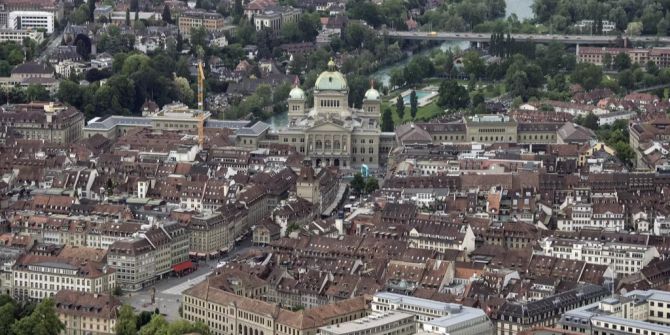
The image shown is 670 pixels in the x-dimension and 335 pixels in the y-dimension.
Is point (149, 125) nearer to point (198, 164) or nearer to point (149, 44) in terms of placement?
point (198, 164)

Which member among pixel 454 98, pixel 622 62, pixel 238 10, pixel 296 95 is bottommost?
pixel 454 98

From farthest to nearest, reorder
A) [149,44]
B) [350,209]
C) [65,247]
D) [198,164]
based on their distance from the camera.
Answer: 1. [149,44]
2. [198,164]
3. [350,209]
4. [65,247]

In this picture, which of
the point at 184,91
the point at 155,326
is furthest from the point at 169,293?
the point at 184,91

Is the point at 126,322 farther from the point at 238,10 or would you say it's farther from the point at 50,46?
the point at 238,10

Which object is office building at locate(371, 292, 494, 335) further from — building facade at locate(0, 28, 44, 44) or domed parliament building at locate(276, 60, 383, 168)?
building facade at locate(0, 28, 44, 44)

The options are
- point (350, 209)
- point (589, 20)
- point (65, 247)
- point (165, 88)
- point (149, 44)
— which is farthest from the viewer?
point (589, 20)

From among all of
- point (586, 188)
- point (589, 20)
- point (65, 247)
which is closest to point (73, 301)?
point (65, 247)

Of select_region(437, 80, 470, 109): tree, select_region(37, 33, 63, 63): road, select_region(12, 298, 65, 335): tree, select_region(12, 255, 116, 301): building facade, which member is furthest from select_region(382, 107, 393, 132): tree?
select_region(12, 298, 65, 335): tree
